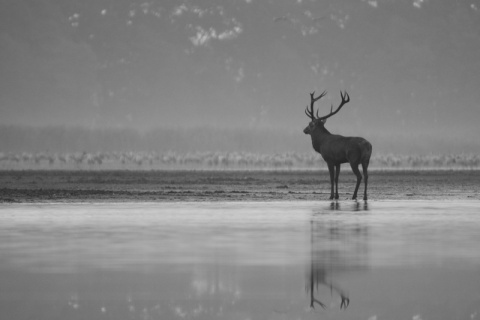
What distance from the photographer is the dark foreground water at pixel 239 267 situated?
27.9ft

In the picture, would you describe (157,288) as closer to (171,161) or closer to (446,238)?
(446,238)

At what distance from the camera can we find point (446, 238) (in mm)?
14500

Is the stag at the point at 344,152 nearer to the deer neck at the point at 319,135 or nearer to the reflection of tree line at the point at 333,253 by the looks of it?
the deer neck at the point at 319,135

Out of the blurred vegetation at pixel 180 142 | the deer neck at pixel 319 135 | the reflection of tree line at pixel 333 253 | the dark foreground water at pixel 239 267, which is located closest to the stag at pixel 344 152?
the deer neck at pixel 319 135

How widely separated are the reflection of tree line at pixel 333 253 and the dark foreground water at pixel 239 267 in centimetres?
1

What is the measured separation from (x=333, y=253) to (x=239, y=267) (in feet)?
5.58

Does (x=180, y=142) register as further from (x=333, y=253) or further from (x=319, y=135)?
(x=333, y=253)

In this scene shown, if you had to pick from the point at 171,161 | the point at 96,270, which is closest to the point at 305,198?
the point at 96,270

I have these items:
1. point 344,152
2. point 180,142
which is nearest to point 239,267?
point 344,152

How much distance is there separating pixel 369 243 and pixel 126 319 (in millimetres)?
6193

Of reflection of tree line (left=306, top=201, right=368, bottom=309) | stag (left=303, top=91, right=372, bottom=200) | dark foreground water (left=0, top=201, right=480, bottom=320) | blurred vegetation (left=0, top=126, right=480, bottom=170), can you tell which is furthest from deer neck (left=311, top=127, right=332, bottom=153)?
blurred vegetation (left=0, top=126, right=480, bottom=170)

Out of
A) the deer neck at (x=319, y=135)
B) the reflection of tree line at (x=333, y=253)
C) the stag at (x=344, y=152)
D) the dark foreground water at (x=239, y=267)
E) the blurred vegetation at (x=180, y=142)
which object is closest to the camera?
the dark foreground water at (x=239, y=267)

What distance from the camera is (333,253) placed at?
12484 mm

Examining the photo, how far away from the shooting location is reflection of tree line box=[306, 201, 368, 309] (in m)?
9.68
